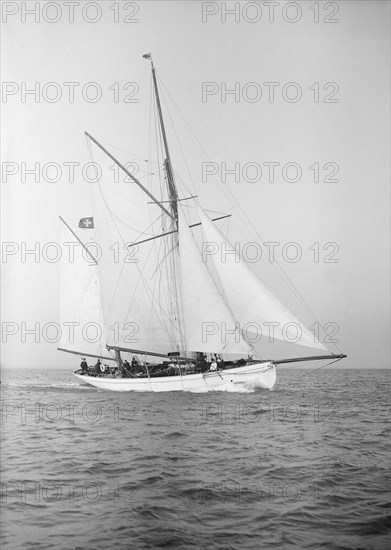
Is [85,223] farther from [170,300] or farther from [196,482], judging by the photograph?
[196,482]

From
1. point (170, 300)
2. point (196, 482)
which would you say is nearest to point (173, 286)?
point (170, 300)

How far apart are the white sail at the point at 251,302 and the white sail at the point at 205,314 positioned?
2.18ft

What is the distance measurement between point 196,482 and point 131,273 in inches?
873

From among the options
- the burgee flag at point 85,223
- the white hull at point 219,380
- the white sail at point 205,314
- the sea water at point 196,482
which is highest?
the burgee flag at point 85,223

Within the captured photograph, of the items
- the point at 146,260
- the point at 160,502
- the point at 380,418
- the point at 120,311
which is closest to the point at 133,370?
the point at 120,311

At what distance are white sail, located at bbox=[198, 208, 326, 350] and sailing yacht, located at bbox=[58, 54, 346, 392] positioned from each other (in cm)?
5

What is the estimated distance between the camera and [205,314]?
27.9m

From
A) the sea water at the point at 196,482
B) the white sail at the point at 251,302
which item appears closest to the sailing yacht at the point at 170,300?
the white sail at the point at 251,302

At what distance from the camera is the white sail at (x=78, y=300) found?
3762 cm

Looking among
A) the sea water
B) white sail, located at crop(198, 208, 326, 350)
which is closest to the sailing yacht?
white sail, located at crop(198, 208, 326, 350)

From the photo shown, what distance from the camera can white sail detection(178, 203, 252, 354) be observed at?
27.7 metres

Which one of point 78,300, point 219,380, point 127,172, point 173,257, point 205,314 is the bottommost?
point 219,380

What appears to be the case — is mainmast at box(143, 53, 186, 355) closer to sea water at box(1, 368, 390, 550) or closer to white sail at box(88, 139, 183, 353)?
white sail at box(88, 139, 183, 353)

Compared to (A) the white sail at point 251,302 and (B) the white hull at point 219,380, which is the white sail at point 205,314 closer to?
(A) the white sail at point 251,302
